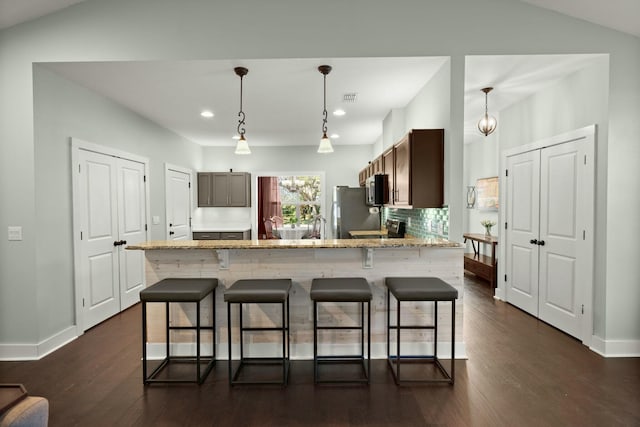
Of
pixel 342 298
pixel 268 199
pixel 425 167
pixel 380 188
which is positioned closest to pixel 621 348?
pixel 425 167

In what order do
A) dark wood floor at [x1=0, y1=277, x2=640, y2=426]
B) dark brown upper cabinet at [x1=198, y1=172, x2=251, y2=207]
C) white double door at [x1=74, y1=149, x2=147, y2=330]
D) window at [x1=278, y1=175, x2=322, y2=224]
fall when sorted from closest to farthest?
dark wood floor at [x1=0, y1=277, x2=640, y2=426]
white double door at [x1=74, y1=149, x2=147, y2=330]
dark brown upper cabinet at [x1=198, y1=172, x2=251, y2=207]
window at [x1=278, y1=175, x2=322, y2=224]

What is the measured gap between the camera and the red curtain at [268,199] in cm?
761

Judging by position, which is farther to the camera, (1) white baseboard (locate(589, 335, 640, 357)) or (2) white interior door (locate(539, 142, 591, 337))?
(2) white interior door (locate(539, 142, 591, 337))

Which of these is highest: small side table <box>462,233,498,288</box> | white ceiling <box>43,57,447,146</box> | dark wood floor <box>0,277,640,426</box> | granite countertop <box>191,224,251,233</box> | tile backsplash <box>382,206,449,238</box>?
white ceiling <box>43,57,447,146</box>

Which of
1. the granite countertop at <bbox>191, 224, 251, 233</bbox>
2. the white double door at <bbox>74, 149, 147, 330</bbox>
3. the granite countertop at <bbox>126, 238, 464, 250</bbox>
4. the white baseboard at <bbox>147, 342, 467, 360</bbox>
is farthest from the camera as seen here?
the granite countertop at <bbox>191, 224, 251, 233</bbox>

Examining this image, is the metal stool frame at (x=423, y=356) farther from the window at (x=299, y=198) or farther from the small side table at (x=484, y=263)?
the window at (x=299, y=198)

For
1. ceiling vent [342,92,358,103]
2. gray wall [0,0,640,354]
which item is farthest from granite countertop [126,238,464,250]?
ceiling vent [342,92,358,103]

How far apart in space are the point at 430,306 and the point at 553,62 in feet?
7.97

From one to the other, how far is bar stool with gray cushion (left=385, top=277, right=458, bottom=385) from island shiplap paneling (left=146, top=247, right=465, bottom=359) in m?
0.08

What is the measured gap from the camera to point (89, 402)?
2166 millimetres

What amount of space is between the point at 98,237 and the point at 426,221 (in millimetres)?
3652

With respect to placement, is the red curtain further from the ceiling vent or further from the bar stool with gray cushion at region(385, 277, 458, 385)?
the bar stool with gray cushion at region(385, 277, 458, 385)

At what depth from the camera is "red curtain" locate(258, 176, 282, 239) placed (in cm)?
761

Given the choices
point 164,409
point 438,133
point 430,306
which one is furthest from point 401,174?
point 164,409
